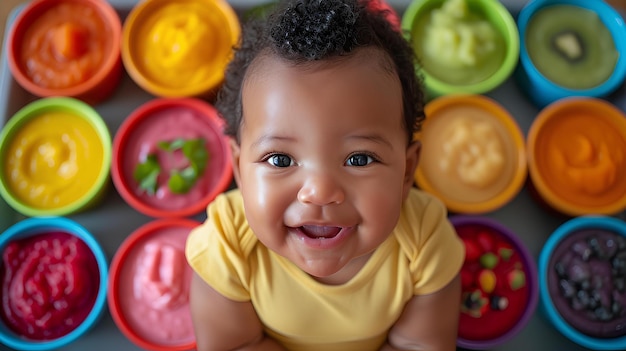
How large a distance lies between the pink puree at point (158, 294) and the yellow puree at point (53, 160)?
20cm

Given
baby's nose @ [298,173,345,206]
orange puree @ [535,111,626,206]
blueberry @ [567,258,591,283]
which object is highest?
baby's nose @ [298,173,345,206]

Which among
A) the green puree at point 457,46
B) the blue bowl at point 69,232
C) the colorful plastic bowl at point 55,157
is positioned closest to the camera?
the blue bowl at point 69,232

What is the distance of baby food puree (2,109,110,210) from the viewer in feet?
3.76

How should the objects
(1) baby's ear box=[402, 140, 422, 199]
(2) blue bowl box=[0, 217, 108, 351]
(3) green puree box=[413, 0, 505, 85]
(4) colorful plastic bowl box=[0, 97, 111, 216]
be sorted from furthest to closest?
(3) green puree box=[413, 0, 505, 85] < (4) colorful plastic bowl box=[0, 97, 111, 216] < (2) blue bowl box=[0, 217, 108, 351] < (1) baby's ear box=[402, 140, 422, 199]

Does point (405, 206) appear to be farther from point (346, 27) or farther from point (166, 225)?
point (166, 225)

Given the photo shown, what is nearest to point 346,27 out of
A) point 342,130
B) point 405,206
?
point 342,130

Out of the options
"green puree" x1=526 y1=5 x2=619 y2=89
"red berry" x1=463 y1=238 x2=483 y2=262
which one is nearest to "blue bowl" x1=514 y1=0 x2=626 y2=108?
"green puree" x1=526 y1=5 x2=619 y2=89

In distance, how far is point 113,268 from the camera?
3.55ft

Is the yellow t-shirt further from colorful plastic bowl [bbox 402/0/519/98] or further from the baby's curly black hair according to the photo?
colorful plastic bowl [bbox 402/0/519/98]

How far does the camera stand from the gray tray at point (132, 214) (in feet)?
3.64

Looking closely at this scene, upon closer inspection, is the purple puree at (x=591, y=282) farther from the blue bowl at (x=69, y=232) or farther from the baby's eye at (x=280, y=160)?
the blue bowl at (x=69, y=232)

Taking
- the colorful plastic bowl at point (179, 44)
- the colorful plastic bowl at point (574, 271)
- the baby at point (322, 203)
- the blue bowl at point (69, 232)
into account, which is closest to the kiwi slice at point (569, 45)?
the colorful plastic bowl at point (574, 271)

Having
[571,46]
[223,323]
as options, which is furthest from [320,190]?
[571,46]

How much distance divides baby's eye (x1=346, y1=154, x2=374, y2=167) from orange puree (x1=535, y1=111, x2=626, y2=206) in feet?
2.18
